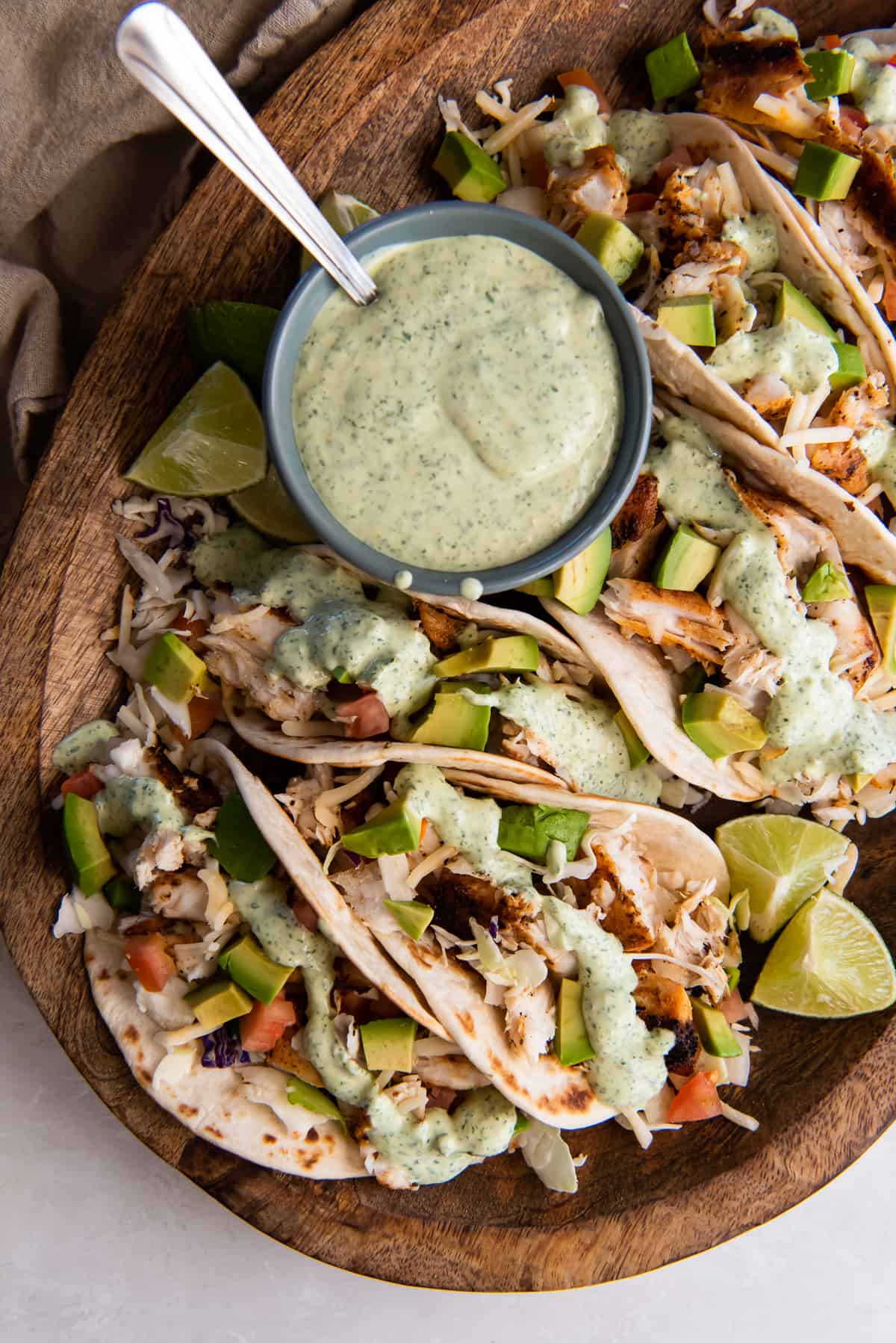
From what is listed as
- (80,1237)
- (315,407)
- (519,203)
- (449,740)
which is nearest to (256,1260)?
(80,1237)

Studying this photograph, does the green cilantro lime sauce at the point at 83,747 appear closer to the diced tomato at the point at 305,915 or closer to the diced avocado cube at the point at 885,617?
the diced avocado cube at the point at 885,617

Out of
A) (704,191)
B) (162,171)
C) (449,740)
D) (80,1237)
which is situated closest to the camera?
(449,740)

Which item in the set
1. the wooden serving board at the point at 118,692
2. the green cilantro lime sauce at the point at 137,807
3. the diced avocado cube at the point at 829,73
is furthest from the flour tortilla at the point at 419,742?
the diced avocado cube at the point at 829,73

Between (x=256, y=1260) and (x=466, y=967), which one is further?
(x=256, y=1260)

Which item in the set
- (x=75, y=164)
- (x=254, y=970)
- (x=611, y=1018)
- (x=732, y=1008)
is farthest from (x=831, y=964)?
(x=75, y=164)

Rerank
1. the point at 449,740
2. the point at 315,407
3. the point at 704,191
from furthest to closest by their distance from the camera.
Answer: the point at 704,191 → the point at 449,740 → the point at 315,407

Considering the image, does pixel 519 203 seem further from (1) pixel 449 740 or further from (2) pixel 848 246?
(1) pixel 449 740

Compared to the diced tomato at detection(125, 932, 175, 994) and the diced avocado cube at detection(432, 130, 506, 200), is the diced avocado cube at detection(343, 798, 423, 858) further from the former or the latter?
the diced avocado cube at detection(432, 130, 506, 200)

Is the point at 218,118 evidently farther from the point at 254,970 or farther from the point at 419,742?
the point at 254,970
